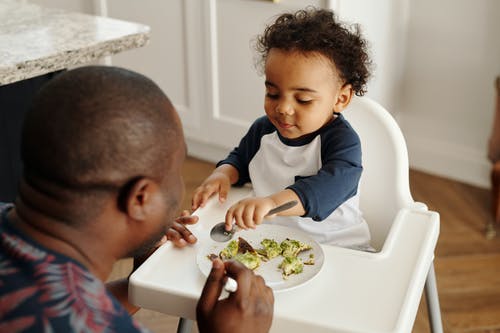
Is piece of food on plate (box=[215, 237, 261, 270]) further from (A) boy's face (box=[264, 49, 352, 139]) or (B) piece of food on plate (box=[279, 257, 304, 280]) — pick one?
(A) boy's face (box=[264, 49, 352, 139])

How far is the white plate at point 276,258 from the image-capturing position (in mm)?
1217

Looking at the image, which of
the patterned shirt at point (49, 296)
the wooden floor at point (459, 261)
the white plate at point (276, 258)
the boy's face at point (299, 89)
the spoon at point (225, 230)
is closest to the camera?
the patterned shirt at point (49, 296)

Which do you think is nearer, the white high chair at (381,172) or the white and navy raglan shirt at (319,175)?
the white and navy raglan shirt at (319,175)

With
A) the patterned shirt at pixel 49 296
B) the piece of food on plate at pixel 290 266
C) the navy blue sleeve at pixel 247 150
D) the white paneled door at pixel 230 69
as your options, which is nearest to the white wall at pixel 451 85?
the white paneled door at pixel 230 69

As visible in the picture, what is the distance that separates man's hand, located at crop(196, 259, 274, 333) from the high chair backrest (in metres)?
0.58

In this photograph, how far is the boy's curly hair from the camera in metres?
1.46

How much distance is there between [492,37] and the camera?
291 centimetres

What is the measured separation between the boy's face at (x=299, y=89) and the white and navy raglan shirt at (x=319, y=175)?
43 mm

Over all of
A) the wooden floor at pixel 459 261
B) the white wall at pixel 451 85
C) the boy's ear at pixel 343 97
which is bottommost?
the wooden floor at pixel 459 261

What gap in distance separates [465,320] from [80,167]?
166cm

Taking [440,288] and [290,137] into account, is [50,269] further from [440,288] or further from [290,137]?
[440,288]

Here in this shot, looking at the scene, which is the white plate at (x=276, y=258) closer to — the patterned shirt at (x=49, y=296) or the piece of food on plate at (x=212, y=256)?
the piece of food on plate at (x=212, y=256)

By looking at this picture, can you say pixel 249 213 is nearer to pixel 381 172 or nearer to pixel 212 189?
pixel 212 189

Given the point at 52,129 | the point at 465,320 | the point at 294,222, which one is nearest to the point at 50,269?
the point at 52,129
